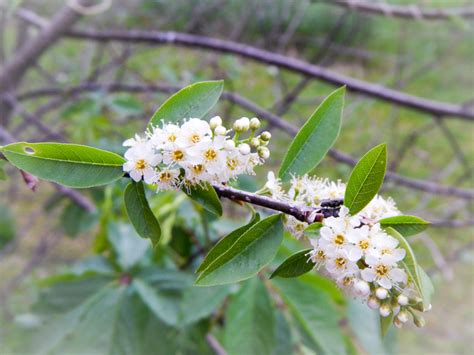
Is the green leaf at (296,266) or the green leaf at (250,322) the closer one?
the green leaf at (296,266)

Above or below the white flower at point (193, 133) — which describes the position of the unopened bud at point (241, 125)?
above

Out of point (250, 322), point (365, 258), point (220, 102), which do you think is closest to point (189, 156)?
point (365, 258)

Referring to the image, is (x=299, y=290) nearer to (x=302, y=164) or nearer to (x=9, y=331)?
(x=302, y=164)

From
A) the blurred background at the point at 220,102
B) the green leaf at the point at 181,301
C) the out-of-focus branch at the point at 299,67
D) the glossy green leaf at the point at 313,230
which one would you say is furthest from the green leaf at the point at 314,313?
the out-of-focus branch at the point at 299,67

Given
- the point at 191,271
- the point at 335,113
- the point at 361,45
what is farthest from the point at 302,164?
the point at 361,45

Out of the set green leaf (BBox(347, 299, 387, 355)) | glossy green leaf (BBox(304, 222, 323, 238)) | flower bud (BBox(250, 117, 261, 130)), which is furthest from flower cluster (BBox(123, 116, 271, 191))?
green leaf (BBox(347, 299, 387, 355))

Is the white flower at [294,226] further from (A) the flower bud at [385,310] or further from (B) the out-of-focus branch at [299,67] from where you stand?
(B) the out-of-focus branch at [299,67]

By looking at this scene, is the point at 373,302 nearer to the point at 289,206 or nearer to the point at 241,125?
the point at 289,206
